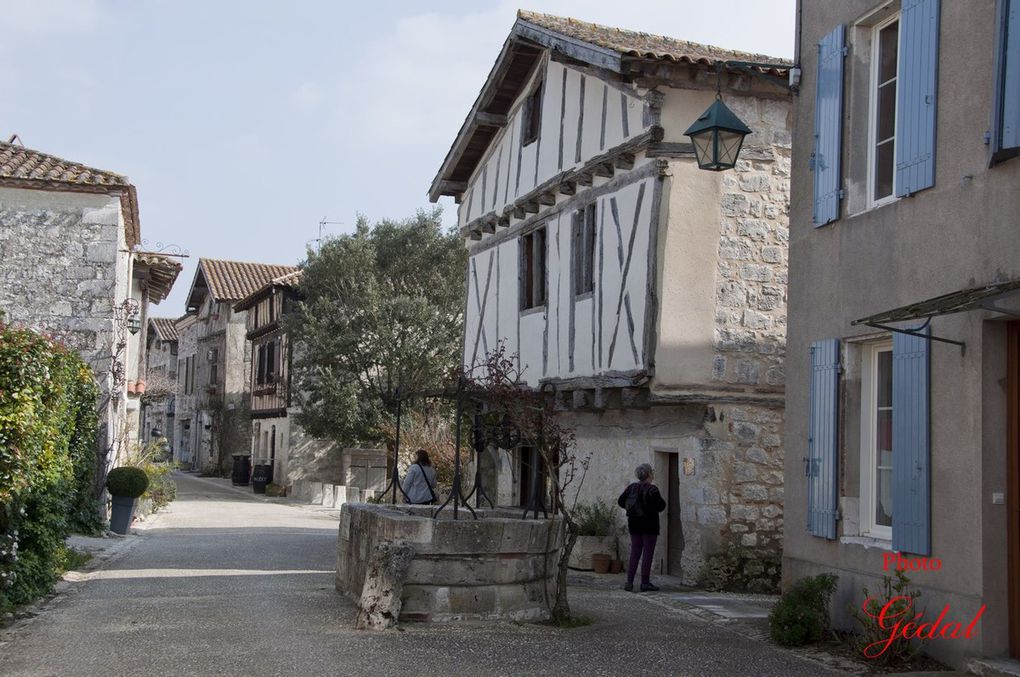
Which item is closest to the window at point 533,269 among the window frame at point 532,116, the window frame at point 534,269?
the window frame at point 534,269

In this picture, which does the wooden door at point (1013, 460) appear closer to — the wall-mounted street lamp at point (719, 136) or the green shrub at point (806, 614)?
the green shrub at point (806, 614)

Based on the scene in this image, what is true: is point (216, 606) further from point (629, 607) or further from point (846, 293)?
point (846, 293)

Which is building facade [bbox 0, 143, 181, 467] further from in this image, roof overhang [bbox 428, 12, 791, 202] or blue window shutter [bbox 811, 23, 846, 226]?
blue window shutter [bbox 811, 23, 846, 226]

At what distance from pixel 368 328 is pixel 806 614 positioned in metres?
20.5

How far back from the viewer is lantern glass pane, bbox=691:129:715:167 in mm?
9633

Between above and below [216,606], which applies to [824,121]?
above

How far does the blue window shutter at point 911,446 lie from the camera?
23.8 feet

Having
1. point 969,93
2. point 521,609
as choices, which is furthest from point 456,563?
point 969,93

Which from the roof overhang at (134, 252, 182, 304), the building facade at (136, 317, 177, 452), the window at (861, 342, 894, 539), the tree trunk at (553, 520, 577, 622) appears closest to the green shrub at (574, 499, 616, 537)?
the tree trunk at (553, 520, 577, 622)

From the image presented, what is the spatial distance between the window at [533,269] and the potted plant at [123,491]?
6.39m

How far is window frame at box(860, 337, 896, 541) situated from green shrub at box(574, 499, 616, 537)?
578 cm

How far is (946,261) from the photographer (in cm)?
721

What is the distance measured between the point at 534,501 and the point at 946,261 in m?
4.13

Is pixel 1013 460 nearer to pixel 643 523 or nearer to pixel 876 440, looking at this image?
pixel 876 440
